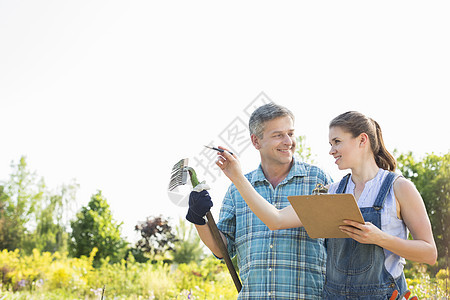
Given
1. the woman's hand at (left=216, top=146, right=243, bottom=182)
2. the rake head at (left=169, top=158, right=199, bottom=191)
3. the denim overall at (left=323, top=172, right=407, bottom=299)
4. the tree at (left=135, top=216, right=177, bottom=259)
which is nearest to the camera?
the denim overall at (left=323, top=172, right=407, bottom=299)

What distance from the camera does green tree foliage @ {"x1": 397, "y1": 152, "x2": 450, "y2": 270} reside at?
34.7 ft

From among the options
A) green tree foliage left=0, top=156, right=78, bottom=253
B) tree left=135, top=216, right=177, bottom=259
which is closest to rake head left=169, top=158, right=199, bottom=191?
tree left=135, top=216, right=177, bottom=259

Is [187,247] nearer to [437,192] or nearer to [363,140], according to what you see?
[437,192]

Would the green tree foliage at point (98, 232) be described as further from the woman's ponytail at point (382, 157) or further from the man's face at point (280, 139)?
the woman's ponytail at point (382, 157)

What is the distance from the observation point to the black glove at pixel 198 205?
2.48 meters

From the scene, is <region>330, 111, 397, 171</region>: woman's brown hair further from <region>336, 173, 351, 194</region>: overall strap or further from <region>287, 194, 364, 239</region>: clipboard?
<region>287, 194, 364, 239</region>: clipboard

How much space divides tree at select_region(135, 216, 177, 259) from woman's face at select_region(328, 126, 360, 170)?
13.0 metres

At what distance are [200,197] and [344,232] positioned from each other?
878mm

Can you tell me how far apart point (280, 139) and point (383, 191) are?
0.74 meters

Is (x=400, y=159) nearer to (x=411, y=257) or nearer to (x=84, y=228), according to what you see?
(x=84, y=228)

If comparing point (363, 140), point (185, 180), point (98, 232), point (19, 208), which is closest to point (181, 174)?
point (185, 180)

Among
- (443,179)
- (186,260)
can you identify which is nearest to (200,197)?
(443,179)

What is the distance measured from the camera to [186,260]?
561 inches

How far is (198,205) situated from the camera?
8.12 ft
